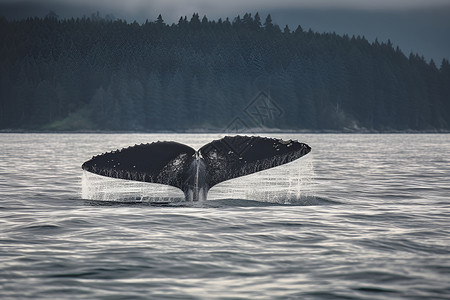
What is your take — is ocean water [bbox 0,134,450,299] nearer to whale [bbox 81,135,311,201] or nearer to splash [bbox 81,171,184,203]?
splash [bbox 81,171,184,203]

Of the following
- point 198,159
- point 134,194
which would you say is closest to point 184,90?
point 134,194

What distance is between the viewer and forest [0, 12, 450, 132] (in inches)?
6078

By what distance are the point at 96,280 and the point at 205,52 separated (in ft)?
635

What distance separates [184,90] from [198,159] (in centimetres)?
15442

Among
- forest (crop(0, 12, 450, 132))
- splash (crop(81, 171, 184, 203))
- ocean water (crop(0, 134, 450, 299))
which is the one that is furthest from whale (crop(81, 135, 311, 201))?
forest (crop(0, 12, 450, 132))

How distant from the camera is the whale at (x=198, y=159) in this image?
10.6 metres

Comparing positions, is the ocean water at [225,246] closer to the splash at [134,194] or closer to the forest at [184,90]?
the splash at [134,194]

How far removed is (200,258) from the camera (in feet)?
27.4

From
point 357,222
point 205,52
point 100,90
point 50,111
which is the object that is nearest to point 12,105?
point 50,111

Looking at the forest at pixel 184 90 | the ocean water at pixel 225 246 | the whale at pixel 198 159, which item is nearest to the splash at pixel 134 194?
the ocean water at pixel 225 246

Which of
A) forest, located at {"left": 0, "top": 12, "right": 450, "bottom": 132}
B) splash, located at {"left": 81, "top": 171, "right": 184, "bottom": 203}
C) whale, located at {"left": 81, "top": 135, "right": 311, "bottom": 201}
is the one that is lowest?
splash, located at {"left": 81, "top": 171, "right": 184, "bottom": 203}

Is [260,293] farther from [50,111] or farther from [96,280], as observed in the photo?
[50,111]

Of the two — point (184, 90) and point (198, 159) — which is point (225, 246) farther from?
point (184, 90)

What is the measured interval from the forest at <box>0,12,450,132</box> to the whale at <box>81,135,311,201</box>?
12851 cm
